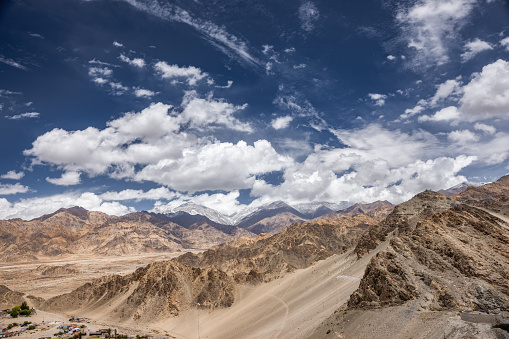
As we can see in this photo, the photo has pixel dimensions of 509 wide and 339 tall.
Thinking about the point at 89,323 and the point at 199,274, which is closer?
the point at 89,323

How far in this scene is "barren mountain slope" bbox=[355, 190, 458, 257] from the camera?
75.4 meters

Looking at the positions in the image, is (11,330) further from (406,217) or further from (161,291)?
(406,217)

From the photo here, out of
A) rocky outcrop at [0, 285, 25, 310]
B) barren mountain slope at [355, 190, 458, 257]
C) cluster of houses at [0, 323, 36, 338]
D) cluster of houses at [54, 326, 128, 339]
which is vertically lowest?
cluster of houses at [54, 326, 128, 339]

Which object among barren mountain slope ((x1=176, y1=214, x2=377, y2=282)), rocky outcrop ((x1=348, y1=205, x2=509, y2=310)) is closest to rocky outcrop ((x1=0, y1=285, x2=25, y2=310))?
barren mountain slope ((x1=176, y1=214, x2=377, y2=282))

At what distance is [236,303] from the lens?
250 ft

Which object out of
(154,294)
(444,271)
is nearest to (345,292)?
(444,271)

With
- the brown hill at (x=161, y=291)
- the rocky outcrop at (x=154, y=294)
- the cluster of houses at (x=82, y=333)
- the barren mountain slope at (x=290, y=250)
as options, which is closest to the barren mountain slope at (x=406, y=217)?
the brown hill at (x=161, y=291)

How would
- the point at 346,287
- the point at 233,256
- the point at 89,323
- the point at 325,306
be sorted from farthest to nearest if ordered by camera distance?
the point at 233,256
the point at 89,323
the point at 346,287
the point at 325,306

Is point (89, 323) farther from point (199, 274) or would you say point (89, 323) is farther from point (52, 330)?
point (199, 274)

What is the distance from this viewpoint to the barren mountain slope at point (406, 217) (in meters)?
75.4

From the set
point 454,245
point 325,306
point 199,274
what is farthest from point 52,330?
point 454,245

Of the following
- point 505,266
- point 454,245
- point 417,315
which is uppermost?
point 454,245

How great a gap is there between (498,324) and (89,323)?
77734mm

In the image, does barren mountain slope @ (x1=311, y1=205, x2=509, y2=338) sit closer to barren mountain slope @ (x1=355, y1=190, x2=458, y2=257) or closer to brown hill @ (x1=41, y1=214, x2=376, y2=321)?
barren mountain slope @ (x1=355, y1=190, x2=458, y2=257)
